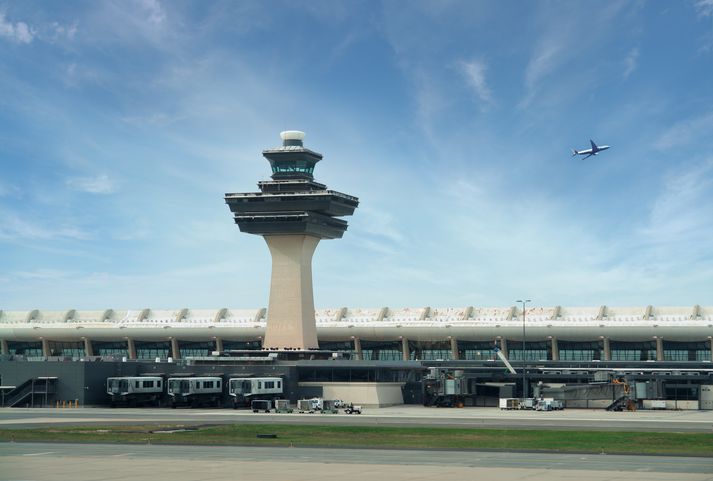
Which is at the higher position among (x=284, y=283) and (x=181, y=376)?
(x=284, y=283)

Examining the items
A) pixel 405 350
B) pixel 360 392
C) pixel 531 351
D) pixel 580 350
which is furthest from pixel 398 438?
pixel 531 351

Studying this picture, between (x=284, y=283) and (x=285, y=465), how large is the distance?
10460 centimetres

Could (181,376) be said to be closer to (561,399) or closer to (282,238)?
(282,238)

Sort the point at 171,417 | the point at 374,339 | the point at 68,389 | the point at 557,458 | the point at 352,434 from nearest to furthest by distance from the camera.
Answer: the point at 557,458, the point at 352,434, the point at 171,417, the point at 68,389, the point at 374,339

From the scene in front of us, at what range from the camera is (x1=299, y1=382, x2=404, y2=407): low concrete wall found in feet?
429

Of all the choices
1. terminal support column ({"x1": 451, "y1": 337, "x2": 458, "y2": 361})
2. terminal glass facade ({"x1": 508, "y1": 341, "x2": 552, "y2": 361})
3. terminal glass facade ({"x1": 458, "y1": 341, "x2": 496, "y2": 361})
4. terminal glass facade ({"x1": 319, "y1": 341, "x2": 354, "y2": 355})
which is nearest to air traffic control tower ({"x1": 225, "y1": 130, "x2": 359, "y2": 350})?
terminal support column ({"x1": 451, "y1": 337, "x2": 458, "y2": 361})

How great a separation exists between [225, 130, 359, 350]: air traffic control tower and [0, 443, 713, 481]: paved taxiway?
9089 cm

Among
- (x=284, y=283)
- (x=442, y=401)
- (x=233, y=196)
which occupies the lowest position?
(x=442, y=401)

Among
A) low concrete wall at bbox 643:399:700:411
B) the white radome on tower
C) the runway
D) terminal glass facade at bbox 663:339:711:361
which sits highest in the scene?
the white radome on tower

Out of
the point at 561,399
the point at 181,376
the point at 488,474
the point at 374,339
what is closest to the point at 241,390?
the point at 181,376

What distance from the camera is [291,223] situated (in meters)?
150

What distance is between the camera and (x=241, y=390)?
406 ft

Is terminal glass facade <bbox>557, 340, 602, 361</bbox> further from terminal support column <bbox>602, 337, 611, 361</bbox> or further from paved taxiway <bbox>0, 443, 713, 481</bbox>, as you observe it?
paved taxiway <bbox>0, 443, 713, 481</bbox>

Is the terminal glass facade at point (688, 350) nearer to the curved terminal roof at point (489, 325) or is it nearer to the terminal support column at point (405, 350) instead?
the curved terminal roof at point (489, 325)
